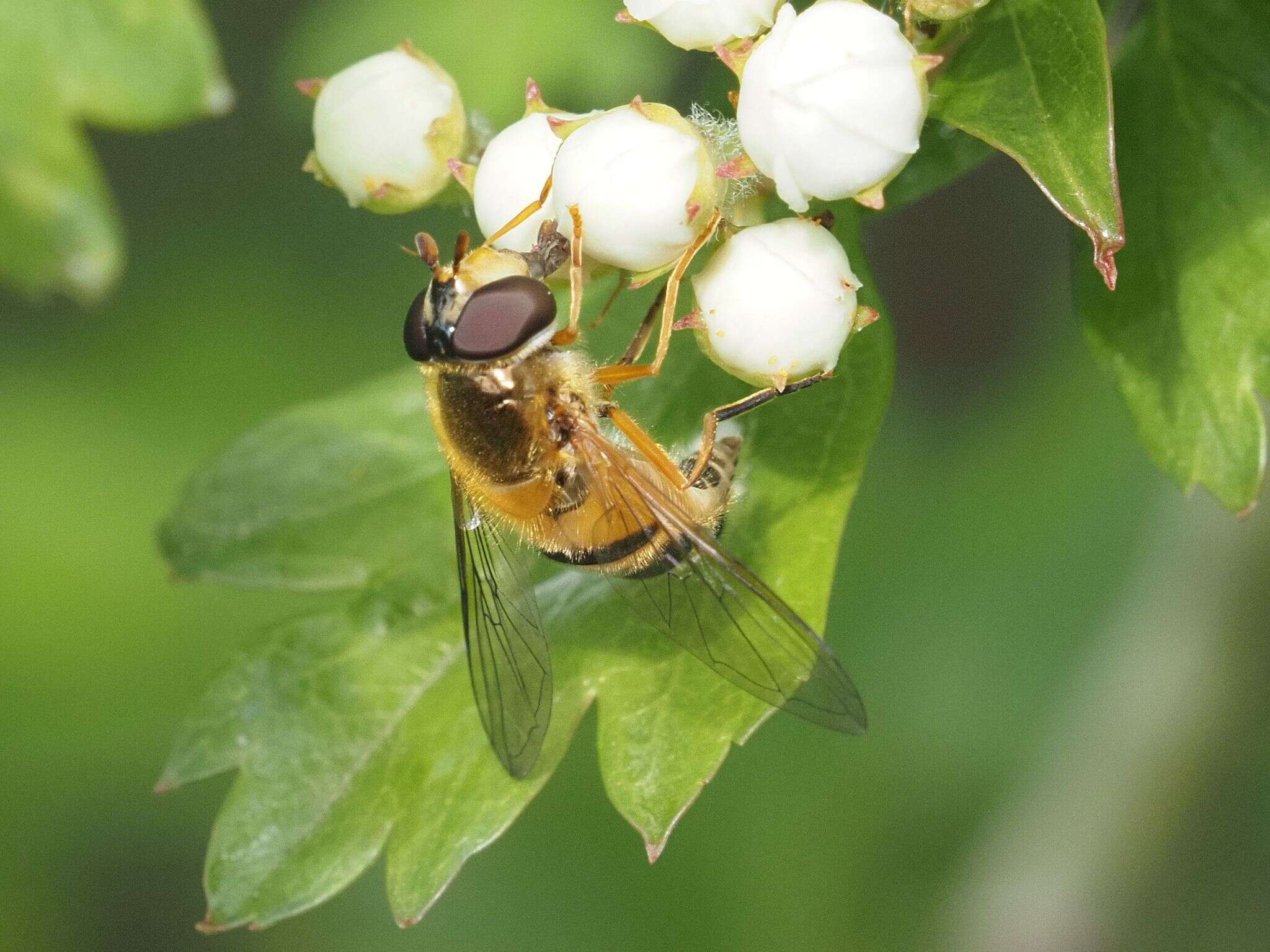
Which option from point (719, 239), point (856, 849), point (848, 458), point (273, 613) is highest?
point (719, 239)

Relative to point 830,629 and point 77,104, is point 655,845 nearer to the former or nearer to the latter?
point 77,104

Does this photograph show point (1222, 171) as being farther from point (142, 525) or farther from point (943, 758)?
point (142, 525)

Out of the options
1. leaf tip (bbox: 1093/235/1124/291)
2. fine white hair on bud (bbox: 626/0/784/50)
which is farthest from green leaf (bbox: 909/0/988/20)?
leaf tip (bbox: 1093/235/1124/291)

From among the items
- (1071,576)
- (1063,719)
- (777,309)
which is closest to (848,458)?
(777,309)

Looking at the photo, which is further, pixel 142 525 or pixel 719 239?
pixel 142 525

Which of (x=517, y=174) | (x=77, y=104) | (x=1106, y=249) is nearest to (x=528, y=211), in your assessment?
(x=517, y=174)

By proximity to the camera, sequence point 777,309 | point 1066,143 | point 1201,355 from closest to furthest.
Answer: point 1066,143, point 777,309, point 1201,355
